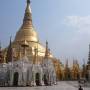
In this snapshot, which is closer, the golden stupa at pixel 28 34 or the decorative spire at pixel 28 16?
the golden stupa at pixel 28 34

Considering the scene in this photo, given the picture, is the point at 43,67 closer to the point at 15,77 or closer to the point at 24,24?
the point at 15,77

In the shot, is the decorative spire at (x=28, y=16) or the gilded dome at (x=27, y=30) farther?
the gilded dome at (x=27, y=30)

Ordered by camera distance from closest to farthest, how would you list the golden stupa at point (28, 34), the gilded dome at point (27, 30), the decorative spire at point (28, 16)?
the golden stupa at point (28, 34)
the decorative spire at point (28, 16)
the gilded dome at point (27, 30)

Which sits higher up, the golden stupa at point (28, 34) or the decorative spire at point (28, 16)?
the decorative spire at point (28, 16)

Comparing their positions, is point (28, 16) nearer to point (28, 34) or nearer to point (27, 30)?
point (27, 30)

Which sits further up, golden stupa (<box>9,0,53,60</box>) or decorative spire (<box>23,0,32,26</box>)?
decorative spire (<box>23,0,32,26</box>)

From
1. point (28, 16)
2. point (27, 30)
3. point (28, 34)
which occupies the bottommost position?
point (28, 34)

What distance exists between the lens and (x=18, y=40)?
84250 millimetres

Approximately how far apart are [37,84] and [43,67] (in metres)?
4.02

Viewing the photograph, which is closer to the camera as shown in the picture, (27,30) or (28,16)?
(28,16)

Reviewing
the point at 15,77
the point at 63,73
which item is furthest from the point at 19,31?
the point at 15,77

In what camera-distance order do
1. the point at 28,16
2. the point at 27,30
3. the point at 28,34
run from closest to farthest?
Result: the point at 28,16 < the point at 27,30 < the point at 28,34

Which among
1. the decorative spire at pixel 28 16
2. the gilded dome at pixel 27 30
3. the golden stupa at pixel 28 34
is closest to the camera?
the golden stupa at pixel 28 34

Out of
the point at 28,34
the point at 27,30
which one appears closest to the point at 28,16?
the point at 27,30
